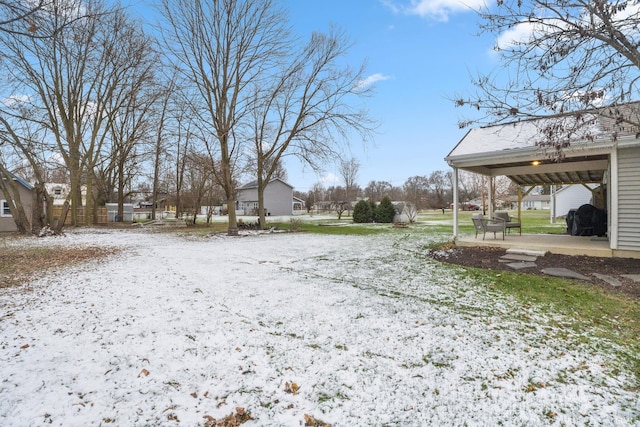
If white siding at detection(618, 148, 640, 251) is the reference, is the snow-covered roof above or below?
above

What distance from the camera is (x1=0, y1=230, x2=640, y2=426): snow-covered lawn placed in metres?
2.28

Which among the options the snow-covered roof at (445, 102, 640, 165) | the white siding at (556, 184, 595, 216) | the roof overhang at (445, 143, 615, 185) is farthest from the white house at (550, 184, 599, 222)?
the snow-covered roof at (445, 102, 640, 165)

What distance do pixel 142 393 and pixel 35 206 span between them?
16.4 meters

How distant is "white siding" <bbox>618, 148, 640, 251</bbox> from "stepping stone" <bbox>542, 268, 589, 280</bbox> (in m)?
2.08

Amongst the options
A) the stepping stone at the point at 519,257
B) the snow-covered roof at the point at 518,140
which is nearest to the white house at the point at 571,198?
the snow-covered roof at the point at 518,140

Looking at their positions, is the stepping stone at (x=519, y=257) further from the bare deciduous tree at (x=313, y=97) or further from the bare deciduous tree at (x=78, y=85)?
the bare deciduous tree at (x=78, y=85)

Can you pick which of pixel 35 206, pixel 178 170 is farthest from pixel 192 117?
pixel 178 170

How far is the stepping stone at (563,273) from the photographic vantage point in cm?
581

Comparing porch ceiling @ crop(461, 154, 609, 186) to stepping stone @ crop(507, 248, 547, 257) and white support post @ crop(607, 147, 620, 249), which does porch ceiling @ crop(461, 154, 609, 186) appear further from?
stepping stone @ crop(507, 248, 547, 257)

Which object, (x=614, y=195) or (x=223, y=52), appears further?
(x=223, y=52)

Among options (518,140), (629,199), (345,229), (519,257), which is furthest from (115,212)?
(629,199)

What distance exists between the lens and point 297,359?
300cm

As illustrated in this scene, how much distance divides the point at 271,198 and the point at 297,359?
1657 inches

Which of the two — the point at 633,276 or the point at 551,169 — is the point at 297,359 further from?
the point at 551,169
